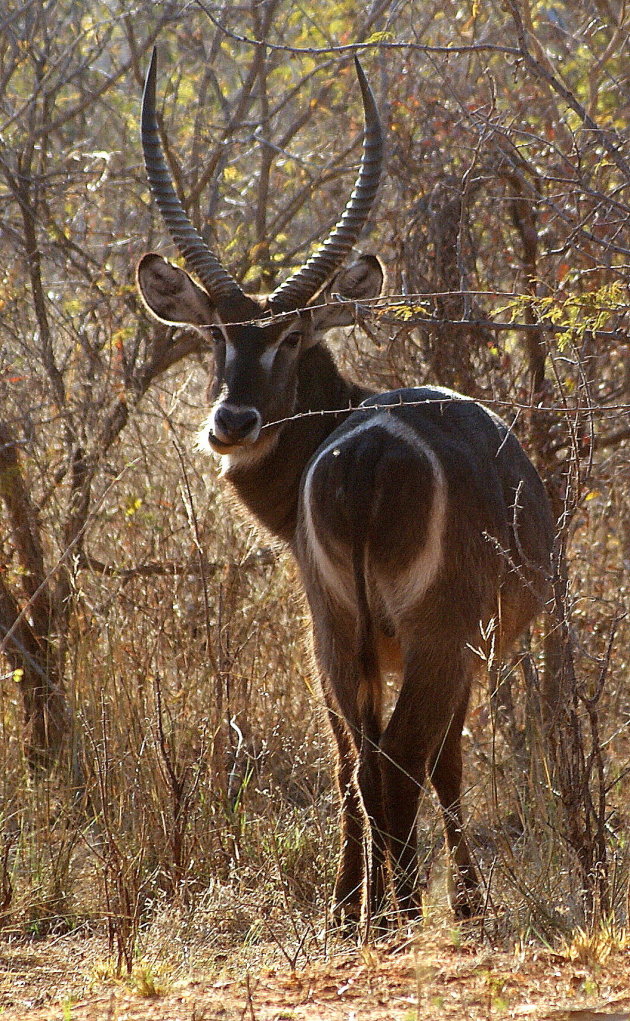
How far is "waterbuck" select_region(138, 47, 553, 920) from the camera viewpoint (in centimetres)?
350

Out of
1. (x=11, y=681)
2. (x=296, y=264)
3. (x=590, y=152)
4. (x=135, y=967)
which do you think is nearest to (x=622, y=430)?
(x=590, y=152)

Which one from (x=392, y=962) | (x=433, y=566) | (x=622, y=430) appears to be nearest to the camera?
(x=392, y=962)

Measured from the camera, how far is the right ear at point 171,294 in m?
4.84

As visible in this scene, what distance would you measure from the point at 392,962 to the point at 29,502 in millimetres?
3098

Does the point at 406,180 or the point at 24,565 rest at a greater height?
the point at 406,180

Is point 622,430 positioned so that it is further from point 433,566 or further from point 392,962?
point 392,962

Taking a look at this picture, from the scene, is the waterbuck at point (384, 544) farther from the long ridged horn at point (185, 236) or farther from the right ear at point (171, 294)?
the right ear at point (171, 294)

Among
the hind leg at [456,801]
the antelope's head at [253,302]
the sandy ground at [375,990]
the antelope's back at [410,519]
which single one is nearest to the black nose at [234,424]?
the antelope's head at [253,302]

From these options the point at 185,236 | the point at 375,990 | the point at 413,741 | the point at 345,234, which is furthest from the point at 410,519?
the point at 185,236

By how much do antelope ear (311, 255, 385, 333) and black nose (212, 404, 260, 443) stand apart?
665 mm

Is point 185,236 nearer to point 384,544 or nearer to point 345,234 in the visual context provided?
point 345,234

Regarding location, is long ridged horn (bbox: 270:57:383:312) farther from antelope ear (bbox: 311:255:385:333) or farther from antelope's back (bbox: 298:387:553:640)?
antelope's back (bbox: 298:387:553:640)

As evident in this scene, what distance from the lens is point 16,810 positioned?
4480mm

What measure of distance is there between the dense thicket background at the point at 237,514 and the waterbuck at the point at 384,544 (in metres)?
0.22
